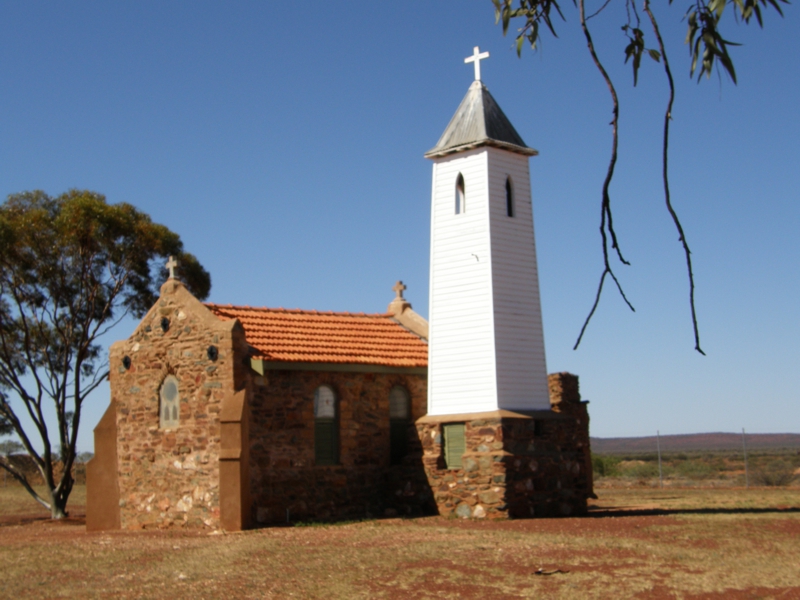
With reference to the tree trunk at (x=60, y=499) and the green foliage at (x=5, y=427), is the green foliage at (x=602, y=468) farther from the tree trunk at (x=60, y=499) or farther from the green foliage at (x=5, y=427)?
the green foliage at (x=5, y=427)

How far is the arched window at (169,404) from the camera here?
21.0 metres

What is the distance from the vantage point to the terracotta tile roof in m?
21.1

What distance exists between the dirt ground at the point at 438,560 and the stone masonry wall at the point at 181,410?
1160 millimetres

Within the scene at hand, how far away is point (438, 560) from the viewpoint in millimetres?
13797

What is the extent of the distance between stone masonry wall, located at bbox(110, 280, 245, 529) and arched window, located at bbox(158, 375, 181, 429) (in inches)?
4.9

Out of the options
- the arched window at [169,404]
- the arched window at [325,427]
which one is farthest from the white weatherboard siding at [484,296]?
the arched window at [169,404]

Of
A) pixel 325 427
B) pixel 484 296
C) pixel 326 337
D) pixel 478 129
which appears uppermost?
pixel 478 129

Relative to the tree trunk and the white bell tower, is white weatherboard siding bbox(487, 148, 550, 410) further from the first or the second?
the tree trunk

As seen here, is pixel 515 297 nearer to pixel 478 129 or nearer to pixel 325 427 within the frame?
pixel 478 129

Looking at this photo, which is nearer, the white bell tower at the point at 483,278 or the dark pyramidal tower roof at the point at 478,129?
the white bell tower at the point at 483,278

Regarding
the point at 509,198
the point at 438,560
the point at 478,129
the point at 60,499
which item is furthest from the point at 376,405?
the point at 60,499

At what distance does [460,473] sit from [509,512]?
1.41 meters

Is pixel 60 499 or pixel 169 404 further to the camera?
pixel 60 499

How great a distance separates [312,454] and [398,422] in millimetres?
2585
